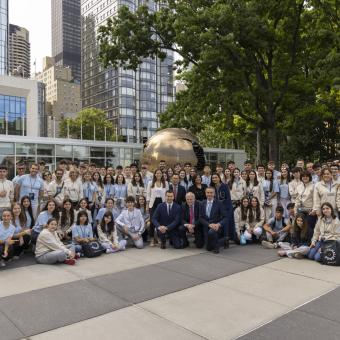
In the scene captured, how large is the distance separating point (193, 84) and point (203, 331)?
1547 cm

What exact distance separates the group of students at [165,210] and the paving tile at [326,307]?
81.8 inches

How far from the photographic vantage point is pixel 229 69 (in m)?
17.3

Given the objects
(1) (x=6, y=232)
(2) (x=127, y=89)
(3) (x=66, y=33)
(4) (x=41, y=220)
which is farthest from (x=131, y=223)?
(3) (x=66, y=33)

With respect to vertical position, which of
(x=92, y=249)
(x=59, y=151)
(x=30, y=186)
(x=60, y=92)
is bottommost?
(x=92, y=249)

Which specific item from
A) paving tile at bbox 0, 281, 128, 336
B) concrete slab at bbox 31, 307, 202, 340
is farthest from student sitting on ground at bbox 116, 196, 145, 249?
concrete slab at bbox 31, 307, 202, 340

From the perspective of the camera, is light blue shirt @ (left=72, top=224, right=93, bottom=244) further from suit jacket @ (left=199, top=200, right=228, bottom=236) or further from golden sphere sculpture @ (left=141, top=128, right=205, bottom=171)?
golden sphere sculpture @ (left=141, top=128, right=205, bottom=171)

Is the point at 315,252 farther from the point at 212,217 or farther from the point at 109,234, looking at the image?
the point at 109,234

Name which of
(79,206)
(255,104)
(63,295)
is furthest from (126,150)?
(63,295)

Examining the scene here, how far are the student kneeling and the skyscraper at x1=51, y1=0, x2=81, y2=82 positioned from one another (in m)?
182

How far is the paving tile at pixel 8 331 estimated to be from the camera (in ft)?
13.4

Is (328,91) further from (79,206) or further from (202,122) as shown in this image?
(79,206)

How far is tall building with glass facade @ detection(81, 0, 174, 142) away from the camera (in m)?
90.4

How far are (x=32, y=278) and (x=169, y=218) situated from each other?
343 centimetres

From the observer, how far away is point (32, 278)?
615cm
